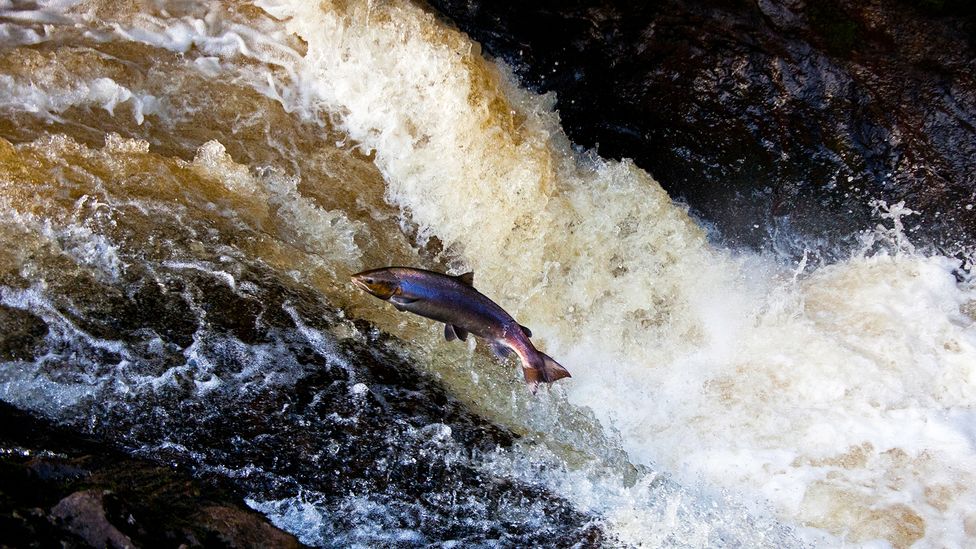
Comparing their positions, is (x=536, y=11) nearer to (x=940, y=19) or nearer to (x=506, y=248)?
(x=506, y=248)

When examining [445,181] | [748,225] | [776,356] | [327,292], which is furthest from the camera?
[748,225]

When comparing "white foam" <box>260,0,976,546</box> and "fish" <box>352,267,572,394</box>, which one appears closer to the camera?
"fish" <box>352,267,572,394</box>

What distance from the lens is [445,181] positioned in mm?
4797

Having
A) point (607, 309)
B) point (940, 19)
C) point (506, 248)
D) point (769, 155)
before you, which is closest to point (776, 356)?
point (607, 309)

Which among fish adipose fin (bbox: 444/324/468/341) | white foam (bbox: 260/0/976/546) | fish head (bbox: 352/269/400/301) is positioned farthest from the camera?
white foam (bbox: 260/0/976/546)

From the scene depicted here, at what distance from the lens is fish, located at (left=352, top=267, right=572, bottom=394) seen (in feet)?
9.75

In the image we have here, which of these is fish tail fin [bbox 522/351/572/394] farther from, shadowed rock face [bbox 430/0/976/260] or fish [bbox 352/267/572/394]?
shadowed rock face [bbox 430/0/976/260]

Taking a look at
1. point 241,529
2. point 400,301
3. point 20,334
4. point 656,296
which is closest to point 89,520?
point 241,529

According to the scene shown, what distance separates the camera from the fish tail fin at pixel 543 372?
3241 mm

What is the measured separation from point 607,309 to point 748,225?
1157 mm

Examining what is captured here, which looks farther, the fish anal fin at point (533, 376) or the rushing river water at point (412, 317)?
the rushing river water at point (412, 317)

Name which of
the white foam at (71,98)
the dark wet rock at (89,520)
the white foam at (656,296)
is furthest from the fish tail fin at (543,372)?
the white foam at (71,98)

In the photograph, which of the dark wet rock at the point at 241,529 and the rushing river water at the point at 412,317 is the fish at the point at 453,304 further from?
the dark wet rock at the point at 241,529

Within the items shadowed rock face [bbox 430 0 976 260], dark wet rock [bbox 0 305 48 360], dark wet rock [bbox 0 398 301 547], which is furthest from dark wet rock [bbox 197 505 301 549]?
shadowed rock face [bbox 430 0 976 260]
